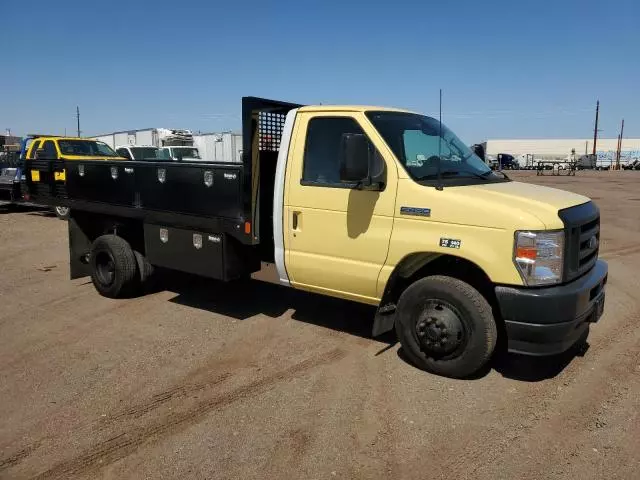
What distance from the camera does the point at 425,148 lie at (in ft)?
16.6

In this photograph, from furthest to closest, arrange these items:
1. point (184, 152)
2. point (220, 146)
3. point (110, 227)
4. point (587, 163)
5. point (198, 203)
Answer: point (587, 163), point (220, 146), point (184, 152), point (110, 227), point (198, 203)

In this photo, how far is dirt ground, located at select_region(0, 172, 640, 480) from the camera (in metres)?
3.38

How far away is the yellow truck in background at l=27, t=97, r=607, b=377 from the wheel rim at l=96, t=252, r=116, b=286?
3.16 feet

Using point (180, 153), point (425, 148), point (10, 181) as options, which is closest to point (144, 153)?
point (180, 153)

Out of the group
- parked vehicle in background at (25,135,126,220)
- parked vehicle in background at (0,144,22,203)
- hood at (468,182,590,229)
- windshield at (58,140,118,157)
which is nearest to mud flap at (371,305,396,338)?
hood at (468,182,590,229)

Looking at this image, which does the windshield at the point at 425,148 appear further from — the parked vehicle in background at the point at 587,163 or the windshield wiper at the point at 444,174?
the parked vehicle in background at the point at 587,163

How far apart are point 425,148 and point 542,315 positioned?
186cm

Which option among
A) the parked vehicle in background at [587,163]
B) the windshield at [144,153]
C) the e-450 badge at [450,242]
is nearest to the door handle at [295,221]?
the e-450 badge at [450,242]

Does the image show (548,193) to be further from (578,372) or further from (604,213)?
(604,213)

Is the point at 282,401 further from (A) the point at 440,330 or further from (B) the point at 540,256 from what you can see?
(B) the point at 540,256

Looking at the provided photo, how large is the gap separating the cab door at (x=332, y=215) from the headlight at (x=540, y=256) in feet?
3.59

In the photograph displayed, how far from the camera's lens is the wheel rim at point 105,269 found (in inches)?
274

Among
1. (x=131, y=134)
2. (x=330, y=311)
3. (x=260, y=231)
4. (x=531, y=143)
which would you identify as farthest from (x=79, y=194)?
(x=531, y=143)

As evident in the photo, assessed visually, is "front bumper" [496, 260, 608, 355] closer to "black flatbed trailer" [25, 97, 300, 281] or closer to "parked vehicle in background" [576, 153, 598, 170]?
"black flatbed trailer" [25, 97, 300, 281]
